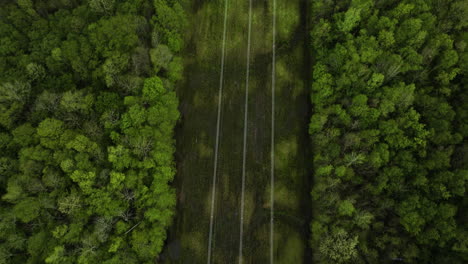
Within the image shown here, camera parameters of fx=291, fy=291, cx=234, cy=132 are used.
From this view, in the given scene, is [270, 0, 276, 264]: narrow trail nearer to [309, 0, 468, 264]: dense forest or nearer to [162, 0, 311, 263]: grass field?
[162, 0, 311, 263]: grass field

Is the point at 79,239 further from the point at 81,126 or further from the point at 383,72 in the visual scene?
the point at 383,72

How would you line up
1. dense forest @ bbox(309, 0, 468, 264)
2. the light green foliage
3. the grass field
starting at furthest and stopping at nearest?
the grass field < dense forest @ bbox(309, 0, 468, 264) < the light green foliage

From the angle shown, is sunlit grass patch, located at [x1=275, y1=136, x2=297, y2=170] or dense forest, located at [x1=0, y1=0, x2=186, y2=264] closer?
dense forest, located at [x1=0, y1=0, x2=186, y2=264]

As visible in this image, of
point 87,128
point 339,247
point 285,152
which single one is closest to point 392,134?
point 285,152

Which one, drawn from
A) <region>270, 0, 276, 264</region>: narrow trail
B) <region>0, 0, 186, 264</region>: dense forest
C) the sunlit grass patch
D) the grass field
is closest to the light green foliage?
the grass field

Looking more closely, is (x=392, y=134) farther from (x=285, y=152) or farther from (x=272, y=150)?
→ (x=272, y=150)

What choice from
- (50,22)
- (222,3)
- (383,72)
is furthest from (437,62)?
(50,22)
